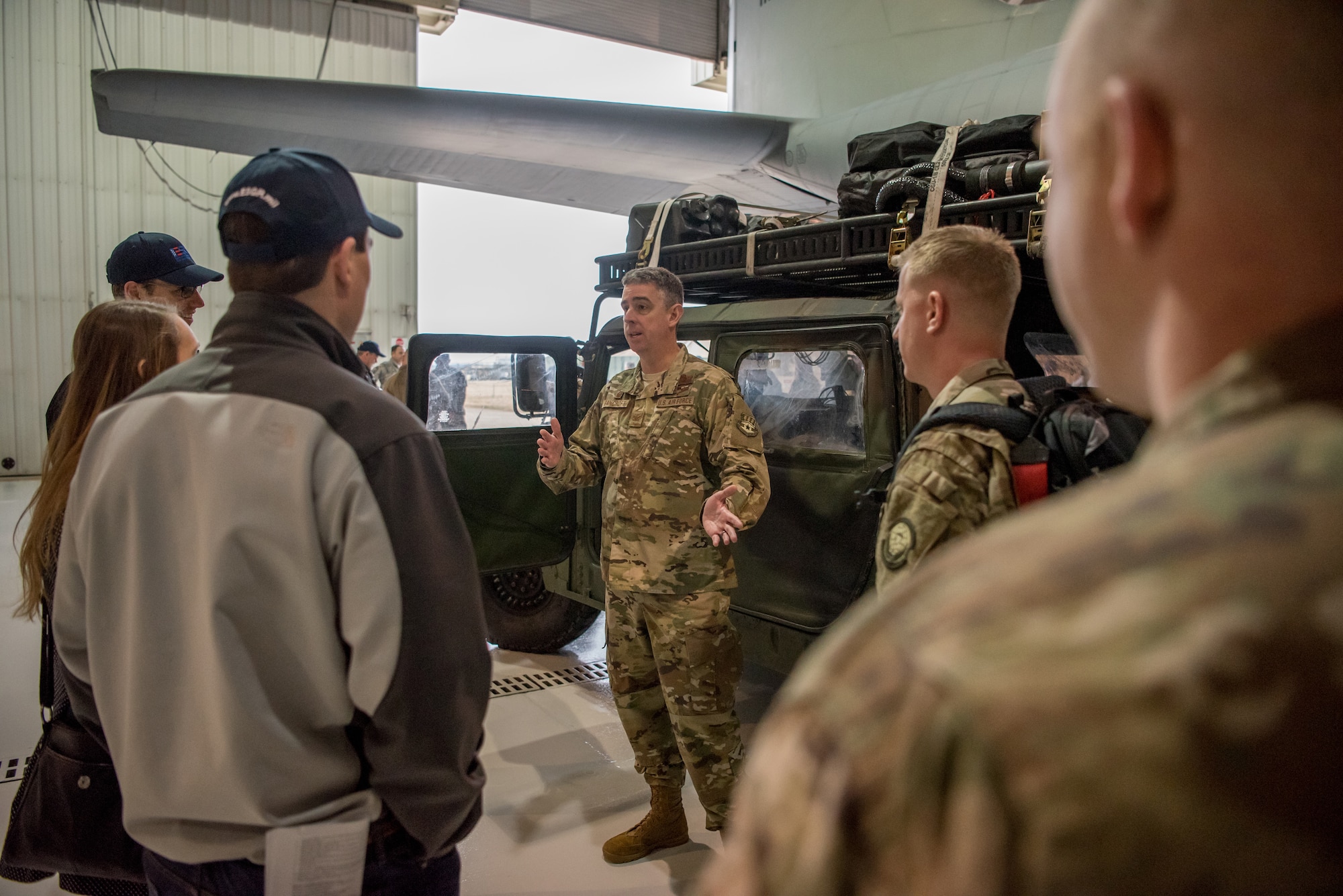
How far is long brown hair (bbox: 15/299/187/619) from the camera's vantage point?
1828 mm

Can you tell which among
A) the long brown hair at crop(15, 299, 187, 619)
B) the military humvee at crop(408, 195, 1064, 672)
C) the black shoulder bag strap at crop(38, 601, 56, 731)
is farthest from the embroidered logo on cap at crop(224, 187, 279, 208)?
the military humvee at crop(408, 195, 1064, 672)

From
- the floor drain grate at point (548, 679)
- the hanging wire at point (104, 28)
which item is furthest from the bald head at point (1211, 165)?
the hanging wire at point (104, 28)

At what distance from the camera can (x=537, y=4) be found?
515 inches

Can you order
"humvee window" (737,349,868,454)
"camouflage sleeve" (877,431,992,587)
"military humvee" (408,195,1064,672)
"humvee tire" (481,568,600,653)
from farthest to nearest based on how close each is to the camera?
"humvee tire" (481,568,600,653) < "humvee window" (737,349,868,454) < "military humvee" (408,195,1064,672) < "camouflage sleeve" (877,431,992,587)

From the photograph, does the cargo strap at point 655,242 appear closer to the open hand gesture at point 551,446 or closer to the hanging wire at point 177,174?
the open hand gesture at point 551,446

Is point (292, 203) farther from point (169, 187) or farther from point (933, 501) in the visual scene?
point (169, 187)

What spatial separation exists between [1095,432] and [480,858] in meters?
A: 2.29

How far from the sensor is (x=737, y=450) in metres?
2.89

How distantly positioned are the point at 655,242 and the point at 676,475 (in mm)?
1271

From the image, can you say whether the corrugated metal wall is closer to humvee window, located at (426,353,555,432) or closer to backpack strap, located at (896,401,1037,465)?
humvee window, located at (426,353,555,432)

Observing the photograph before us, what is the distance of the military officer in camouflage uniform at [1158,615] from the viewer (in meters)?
0.36

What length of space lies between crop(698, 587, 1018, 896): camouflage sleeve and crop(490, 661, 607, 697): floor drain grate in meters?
3.96

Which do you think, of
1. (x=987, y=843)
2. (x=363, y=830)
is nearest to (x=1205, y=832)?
(x=987, y=843)

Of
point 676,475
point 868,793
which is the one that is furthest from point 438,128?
point 868,793
